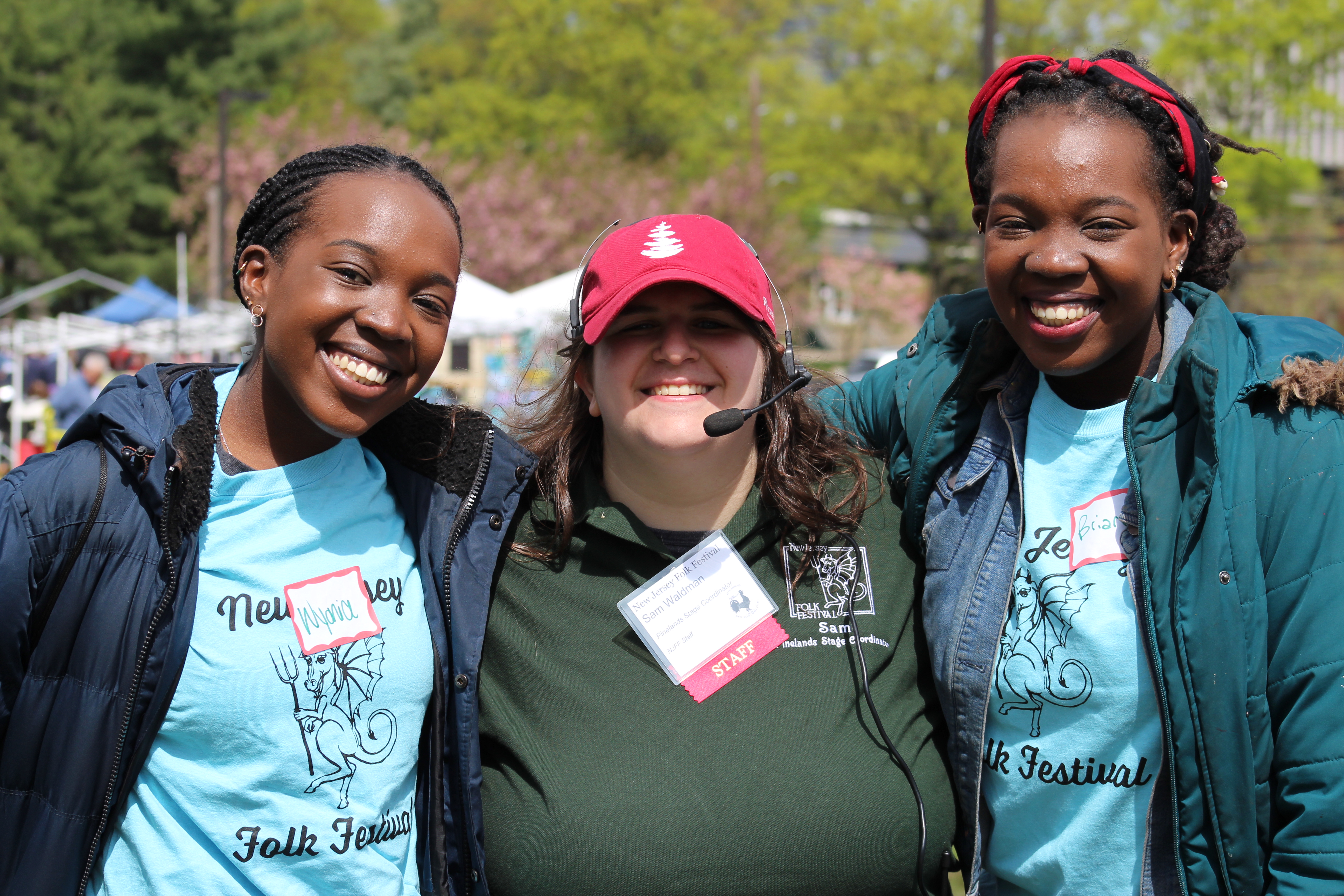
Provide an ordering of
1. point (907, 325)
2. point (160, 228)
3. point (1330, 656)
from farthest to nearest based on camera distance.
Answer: point (907, 325) < point (160, 228) < point (1330, 656)

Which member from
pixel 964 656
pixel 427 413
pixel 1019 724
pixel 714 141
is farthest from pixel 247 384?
pixel 714 141

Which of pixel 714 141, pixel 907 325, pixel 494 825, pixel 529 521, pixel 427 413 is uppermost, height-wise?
pixel 714 141

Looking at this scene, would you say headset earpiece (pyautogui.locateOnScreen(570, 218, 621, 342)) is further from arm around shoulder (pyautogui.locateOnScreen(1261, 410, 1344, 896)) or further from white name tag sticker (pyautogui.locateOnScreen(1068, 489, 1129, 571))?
arm around shoulder (pyautogui.locateOnScreen(1261, 410, 1344, 896))

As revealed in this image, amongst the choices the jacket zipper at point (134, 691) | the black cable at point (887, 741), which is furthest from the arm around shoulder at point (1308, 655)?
the jacket zipper at point (134, 691)

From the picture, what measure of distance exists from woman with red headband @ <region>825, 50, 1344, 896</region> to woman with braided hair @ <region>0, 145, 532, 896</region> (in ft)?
3.43

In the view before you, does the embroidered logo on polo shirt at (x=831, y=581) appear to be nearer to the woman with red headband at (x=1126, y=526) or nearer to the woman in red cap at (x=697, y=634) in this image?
the woman in red cap at (x=697, y=634)

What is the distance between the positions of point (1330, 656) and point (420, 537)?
5.66ft

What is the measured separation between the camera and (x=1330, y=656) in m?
1.80

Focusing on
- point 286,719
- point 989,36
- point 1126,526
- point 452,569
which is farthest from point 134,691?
point 989,36

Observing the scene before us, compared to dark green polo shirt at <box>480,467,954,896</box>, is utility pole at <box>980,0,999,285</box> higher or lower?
higher

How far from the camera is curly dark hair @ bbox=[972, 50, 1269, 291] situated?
2.08 meters

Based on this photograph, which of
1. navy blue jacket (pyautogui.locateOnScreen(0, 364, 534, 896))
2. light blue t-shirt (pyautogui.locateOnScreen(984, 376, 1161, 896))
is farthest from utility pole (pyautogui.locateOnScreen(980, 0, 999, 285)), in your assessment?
navy blue jacket (pyautogui.locateOnScreen(0, 364, 534, 896))

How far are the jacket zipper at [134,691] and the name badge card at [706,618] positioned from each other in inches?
35.3

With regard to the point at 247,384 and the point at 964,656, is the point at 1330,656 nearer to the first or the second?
the point at 964,656
